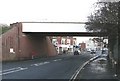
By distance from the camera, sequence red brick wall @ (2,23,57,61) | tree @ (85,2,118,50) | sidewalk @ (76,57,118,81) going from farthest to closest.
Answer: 1. red brick wall @ (2,23,57,61)
2. tree @ (85,2,118,50)
3. sidewalk @ (76,57,118,81)

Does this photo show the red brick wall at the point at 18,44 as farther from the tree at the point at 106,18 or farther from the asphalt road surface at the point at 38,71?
the tree at the point at 106,18

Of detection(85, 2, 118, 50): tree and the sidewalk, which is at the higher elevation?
detection(85, 2, 118, 50): tree

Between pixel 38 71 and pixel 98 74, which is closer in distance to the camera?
pixel 98 74

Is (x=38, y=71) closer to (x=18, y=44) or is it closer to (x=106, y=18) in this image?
(x=106, y=18)

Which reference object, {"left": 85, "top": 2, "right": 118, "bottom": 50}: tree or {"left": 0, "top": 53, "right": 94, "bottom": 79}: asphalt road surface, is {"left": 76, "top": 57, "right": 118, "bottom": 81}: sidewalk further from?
{"left": 85, "top": 2, "right": 118, "bottom": 50}: tree

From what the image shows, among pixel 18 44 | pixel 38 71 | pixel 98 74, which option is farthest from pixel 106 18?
pixel 18 44

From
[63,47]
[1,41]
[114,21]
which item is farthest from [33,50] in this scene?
[63,47]

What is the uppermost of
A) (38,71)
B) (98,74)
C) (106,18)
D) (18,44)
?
(106,18)

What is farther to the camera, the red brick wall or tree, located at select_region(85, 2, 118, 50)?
the red brick wall

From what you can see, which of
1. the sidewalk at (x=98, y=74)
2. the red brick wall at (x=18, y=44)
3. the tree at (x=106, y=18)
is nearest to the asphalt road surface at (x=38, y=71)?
the sidewalk at (x=98, y=74)

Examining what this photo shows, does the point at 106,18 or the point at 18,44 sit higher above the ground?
the point at 106,18

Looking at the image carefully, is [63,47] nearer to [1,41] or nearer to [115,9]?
[1,41]

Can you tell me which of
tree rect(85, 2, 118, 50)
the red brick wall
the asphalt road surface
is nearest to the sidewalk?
the asphalt road surface

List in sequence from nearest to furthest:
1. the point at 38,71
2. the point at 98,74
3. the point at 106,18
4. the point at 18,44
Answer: the point at 106,18, the point at 98,74, the point at 38,71, the point at 18,44
